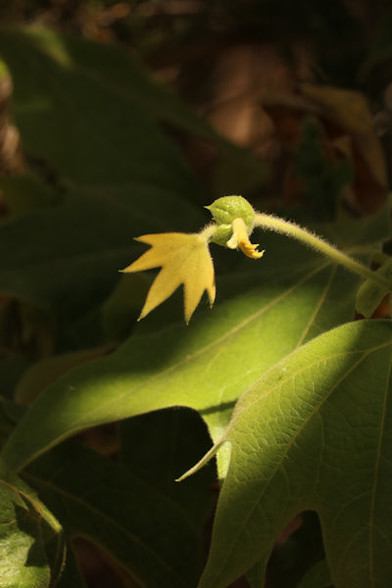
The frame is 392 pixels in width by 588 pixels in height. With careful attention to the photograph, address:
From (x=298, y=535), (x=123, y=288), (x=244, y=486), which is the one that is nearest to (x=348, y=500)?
(x=244, y=486)

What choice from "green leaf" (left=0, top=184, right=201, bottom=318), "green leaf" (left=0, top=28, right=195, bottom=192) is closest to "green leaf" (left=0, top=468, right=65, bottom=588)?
"green leaf" (left=0, top=184, right=201, bottom=318)

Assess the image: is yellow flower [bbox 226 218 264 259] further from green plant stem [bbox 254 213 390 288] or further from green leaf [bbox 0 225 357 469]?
green leaf [bbox 0 225 357 469]

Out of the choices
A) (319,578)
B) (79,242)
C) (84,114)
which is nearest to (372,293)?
(319,578)

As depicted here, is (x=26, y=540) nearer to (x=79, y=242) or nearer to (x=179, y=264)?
(x=179, y=264)

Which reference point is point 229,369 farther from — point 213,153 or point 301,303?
point 213,153

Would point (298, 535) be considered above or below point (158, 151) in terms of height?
below

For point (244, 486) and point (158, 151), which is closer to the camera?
point (244, 486)

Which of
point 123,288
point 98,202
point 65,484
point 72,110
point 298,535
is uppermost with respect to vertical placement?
point 72,110
